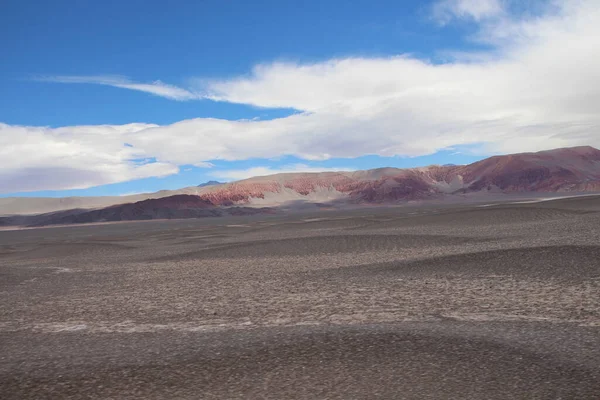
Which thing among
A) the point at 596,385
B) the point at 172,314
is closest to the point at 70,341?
the point at 172,314

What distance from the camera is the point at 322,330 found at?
8.71m

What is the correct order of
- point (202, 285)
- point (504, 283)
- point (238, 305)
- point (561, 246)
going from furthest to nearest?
point (561, 246)
point (202, 285)
point (504, 283)
point (238, 305)

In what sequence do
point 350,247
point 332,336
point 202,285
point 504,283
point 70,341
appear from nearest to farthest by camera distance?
1. point 332,336
2. point 70,341
3. point 504,283
4. point 202,285
5. point 350,247

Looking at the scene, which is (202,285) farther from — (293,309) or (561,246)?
(561,246)

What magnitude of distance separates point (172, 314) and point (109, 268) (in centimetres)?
1201

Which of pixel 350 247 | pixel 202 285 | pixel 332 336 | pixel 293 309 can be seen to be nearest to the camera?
pixel 332 336

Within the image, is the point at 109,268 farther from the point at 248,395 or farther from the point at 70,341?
the point at 248,395

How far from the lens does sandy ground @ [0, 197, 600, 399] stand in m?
6.09

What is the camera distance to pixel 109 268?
2181cm

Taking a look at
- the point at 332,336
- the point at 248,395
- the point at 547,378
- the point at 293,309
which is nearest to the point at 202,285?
the point at 293,309

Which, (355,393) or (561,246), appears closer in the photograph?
(355,393)

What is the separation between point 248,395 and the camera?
5.81 meters

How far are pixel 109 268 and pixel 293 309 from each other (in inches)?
527

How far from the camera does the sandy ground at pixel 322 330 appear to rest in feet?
20.0
